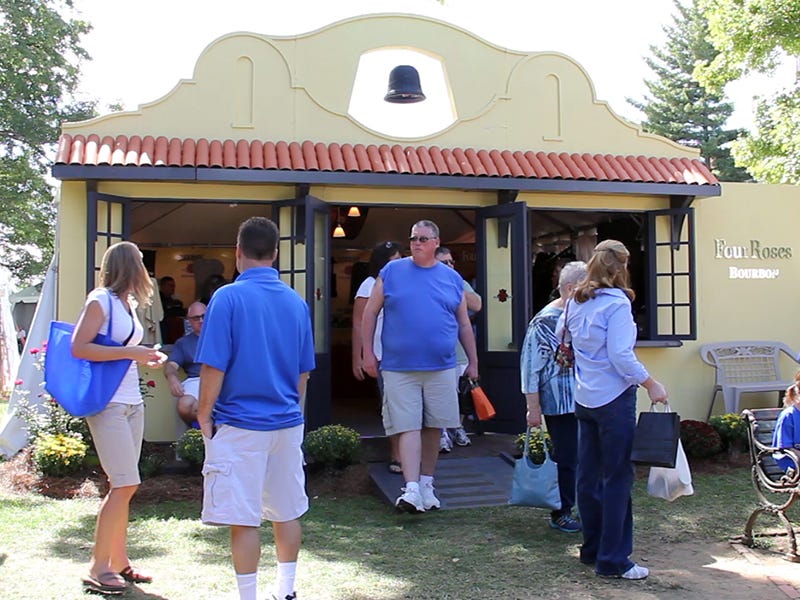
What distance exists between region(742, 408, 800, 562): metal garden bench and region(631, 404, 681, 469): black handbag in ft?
3.75

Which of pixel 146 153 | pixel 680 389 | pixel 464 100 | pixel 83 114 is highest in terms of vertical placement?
pixel 83 114

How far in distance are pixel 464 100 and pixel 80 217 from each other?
4078mm

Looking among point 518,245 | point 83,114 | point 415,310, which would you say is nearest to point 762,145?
point 518,245

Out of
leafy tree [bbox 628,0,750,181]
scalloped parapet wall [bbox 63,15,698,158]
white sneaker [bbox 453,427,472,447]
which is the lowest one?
white sneaker [bbox 453,427,472,447]

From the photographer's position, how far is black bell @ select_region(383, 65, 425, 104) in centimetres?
829

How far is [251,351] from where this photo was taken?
3.46m

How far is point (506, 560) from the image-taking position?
475 centimetres

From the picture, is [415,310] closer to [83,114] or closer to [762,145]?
[762,145]

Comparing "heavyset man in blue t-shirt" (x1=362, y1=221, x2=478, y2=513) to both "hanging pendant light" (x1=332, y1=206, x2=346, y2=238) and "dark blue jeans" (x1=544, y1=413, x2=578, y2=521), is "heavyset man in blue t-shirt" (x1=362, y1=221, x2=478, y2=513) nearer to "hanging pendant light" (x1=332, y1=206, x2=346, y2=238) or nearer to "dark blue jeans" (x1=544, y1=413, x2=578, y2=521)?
"dark blue jeans" (x1=544, y1=413, x2=578, y2=521)

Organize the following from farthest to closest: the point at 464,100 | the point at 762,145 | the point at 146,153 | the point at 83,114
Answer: the point at 83,114 < the point at 762,145 < the point at 464,100 < the point at 146,153

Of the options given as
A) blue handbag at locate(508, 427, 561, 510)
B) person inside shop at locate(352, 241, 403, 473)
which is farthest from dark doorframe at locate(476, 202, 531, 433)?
blue handbag at locate(508, 427, 561, 510)

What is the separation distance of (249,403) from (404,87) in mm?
5503

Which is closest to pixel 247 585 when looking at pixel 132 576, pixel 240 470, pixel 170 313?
pixel 240 470

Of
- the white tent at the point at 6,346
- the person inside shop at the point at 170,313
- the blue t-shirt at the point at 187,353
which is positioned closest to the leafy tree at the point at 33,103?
the white tent at the point at 6,346
